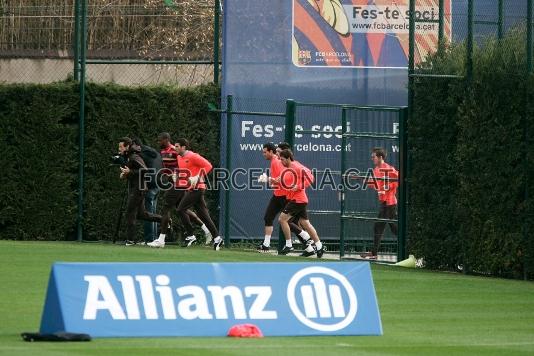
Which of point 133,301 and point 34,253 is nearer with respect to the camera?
point 133,301

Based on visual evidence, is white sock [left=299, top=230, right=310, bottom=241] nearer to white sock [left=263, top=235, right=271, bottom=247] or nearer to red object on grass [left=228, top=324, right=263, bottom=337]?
white sock [left=263, top=235, right=271, bottom=247]

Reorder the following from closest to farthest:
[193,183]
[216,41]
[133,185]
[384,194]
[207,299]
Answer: [207,299]
[384,194]
[193,183]
[133,185]
[216,41]

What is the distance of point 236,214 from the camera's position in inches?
1013

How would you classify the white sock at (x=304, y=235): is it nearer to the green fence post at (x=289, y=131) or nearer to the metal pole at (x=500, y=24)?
the green fence post at (x=289, y=131)

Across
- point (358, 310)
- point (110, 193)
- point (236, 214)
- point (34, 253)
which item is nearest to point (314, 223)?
point (236, 214)

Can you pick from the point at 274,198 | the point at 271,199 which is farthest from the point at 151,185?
the point at 274,198

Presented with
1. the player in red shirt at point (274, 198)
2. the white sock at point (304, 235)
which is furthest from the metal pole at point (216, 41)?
the white sock at point (304, 235)

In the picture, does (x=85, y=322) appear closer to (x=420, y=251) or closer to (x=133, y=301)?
(x=133, y=301)

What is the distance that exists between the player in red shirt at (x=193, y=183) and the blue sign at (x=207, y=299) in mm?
11905

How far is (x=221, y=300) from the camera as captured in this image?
11695 millimetres

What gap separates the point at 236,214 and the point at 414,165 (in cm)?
534

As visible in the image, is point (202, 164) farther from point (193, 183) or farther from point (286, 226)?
point (286, 226)

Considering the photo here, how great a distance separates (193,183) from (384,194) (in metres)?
3.50

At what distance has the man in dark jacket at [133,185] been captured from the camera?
24.4m
